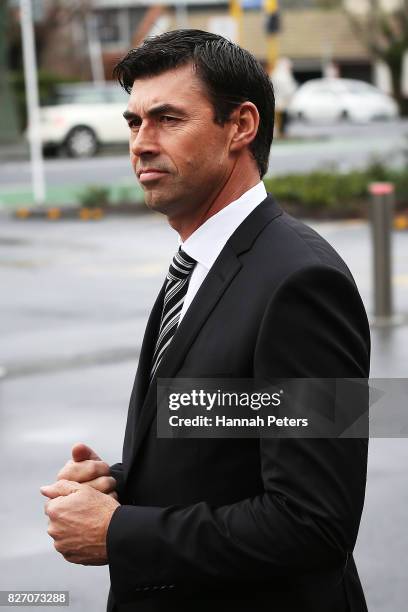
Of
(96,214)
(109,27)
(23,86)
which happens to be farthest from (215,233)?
(109,27)

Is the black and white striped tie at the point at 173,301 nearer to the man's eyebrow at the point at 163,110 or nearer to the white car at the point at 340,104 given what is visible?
the man's eyebrow at the point at 163,110

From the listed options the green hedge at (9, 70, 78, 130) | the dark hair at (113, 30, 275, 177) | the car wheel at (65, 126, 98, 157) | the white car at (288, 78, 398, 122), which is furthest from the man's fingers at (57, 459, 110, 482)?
the white car at (288, 78, 398, 122)

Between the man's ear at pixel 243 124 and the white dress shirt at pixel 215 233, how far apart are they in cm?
9

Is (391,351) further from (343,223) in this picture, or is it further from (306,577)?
(343,223)

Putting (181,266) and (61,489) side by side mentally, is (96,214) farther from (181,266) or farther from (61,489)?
(61,489)

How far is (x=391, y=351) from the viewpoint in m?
9.13

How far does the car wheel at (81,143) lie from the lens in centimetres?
3450

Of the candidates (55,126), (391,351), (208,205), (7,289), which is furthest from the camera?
(55,126)

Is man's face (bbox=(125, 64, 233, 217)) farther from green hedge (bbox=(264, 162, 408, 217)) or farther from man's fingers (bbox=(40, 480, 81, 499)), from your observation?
green hedge (bbox=(264, 162, 408, 217))

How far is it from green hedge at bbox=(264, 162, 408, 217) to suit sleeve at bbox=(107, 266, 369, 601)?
1639 cm

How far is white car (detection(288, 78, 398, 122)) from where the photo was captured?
47.0 metres

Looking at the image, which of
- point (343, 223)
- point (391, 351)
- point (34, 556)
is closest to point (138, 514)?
point (34, 556)

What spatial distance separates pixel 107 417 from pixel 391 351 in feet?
8.43

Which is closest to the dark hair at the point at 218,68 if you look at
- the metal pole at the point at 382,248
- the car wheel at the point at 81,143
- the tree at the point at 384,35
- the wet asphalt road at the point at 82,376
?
the wet asphalt road at the point at 82,376
